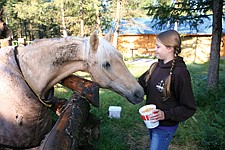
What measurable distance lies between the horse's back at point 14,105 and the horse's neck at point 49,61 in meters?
0.07

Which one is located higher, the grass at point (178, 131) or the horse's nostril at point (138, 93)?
the horse's nostril at point (138, 93)

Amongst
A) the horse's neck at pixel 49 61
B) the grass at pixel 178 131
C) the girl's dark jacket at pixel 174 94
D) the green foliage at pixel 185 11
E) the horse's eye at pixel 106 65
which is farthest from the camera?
the green foliage at pixel 185 11

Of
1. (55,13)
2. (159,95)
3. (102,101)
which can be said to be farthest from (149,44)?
(159,95)

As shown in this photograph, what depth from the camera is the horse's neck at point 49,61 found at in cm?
164

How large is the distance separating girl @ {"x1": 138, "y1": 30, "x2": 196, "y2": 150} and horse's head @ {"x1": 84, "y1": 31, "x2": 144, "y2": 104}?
0.92 ft

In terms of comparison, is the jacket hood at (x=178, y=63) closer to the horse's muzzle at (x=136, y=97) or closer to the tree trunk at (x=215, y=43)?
the horse's muzzle at (x=136, y=97)

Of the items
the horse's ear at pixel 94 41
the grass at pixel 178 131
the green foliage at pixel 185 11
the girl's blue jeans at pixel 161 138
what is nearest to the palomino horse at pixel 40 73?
the horse's ear at pixel 94 41

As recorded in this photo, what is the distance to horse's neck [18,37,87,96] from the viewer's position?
1.64m

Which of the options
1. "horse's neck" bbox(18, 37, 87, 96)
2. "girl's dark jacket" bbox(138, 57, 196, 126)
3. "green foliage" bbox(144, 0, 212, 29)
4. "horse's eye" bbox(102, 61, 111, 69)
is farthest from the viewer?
"green foliage" bbox(144, 0, 212, 29)

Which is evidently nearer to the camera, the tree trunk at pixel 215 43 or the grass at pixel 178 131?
the grass at pixel 178 131

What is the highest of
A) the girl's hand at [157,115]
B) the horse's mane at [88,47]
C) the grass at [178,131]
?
the horse's mane at [88,47]

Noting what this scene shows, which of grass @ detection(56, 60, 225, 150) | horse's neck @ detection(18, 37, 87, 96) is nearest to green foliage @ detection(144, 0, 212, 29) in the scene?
grass @ detection(56, 60, 225, 150)

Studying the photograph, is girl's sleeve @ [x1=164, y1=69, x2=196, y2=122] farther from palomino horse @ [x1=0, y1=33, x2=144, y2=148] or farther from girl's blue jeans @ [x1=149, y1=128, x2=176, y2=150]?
palomino horse @ [x1=0, y1=33, x2=144, y2=148]

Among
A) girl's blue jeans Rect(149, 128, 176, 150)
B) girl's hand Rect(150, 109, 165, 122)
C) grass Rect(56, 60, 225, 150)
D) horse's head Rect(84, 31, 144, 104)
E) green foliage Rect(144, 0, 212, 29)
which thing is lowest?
grass Rect(56, 60, 225, 150)
